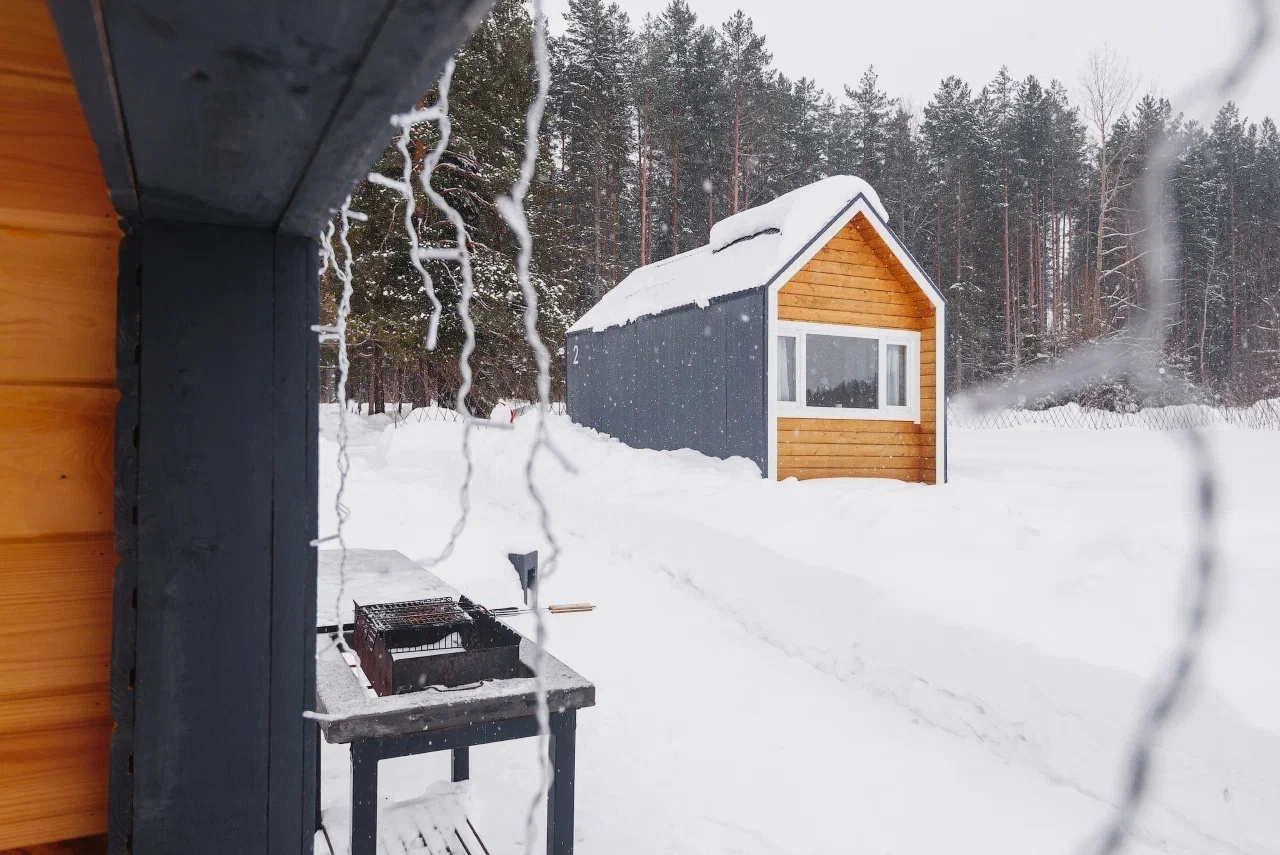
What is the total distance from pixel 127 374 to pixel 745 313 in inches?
318

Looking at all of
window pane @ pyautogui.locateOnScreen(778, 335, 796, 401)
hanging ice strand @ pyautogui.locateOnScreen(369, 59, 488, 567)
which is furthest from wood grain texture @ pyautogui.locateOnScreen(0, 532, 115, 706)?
window pane @ pyautogui.locateOnScreen(778, 335, 796, 401)

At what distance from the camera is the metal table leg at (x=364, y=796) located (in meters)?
1.94

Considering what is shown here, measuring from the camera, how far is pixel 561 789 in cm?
211

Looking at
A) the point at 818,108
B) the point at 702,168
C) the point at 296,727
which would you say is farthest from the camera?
the point at 818,108

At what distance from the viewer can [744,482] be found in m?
7.61

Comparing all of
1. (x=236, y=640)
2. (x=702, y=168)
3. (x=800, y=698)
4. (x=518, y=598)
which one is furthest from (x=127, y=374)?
(x=702, y=168)

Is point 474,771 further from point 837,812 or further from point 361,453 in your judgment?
point 361,453

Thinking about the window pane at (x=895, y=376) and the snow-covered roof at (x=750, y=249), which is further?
the window pane at (x=895, y=376)

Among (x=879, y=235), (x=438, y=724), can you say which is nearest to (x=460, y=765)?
(x=438, y=724)

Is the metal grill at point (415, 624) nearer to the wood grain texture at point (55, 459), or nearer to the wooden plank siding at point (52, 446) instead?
the wooden plank siding at point (52, 446)

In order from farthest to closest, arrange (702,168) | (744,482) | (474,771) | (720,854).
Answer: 1. (702,168)
2. (744,482)
3. (474,771)
4. (720,854)

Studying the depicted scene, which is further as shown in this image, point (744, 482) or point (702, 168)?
point (702, 168)

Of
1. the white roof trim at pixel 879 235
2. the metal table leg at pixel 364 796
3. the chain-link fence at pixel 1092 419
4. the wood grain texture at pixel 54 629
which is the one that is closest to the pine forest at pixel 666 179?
the chain-link fence at pixel 1092 419

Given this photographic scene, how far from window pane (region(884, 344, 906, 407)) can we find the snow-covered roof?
66.8 inches
